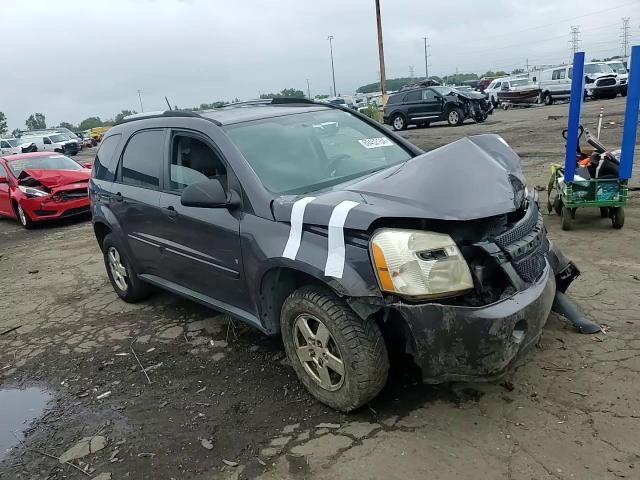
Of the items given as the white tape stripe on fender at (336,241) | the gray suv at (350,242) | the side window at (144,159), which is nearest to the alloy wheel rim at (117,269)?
the side window at (144,159)

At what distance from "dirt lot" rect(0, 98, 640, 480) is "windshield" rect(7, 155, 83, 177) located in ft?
23.1

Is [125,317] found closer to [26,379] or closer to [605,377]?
[26,379]

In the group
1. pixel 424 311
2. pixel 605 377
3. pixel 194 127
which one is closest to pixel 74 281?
pixel 194 127

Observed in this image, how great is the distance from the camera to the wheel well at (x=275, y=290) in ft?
10.8

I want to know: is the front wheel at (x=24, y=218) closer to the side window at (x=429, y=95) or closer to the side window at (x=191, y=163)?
the side window at (x=191, y=163)

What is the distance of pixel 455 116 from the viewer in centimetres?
2316

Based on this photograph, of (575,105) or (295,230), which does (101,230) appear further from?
(575,105)

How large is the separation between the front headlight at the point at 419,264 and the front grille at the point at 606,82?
97.1 feet

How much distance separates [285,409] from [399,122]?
22.3 metres

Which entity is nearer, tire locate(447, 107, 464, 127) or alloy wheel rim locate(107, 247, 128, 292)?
alloy wheel rim locate(107, 247, 128, 292)

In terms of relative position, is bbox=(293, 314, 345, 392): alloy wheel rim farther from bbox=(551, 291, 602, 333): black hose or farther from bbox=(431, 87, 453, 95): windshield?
bbox=(431, 87, 453, 95): windshield

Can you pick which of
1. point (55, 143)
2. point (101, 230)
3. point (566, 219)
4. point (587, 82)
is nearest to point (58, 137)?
point (55, 143)

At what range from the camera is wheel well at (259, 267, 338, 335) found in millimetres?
3299

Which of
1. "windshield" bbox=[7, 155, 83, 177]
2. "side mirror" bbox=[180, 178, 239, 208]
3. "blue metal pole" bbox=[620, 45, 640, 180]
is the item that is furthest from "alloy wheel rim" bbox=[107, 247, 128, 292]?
"windshield" bbox=[7, 155, 83, 177]
